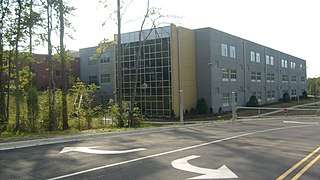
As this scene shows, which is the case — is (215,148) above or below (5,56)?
below

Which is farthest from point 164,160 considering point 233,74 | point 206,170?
point 233,74

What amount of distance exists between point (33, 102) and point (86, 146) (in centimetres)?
786

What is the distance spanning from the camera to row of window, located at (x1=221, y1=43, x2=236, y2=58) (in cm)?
4728

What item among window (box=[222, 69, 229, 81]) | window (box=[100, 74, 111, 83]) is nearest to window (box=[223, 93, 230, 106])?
window (box=[222, 69, 229, 81])

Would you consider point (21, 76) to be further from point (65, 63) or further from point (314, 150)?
point (314, 150)

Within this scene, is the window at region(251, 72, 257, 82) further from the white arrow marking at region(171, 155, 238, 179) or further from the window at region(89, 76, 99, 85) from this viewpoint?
the white arrow marking at region(171, 155, 238, 179)

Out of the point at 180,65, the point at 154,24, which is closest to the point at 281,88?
the point at 180,65

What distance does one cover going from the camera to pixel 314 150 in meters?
10.4

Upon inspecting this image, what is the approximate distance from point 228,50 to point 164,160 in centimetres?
4218

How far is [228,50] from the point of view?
48.6 meters

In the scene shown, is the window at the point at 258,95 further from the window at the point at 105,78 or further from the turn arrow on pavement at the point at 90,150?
the turn arrow on pavement at the point at 90,150

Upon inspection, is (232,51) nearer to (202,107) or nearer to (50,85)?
(202,107)

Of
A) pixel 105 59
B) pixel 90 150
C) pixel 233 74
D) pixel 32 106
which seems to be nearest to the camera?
pixel 90 150

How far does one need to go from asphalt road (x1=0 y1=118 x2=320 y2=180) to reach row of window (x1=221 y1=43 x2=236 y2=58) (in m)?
36.3
